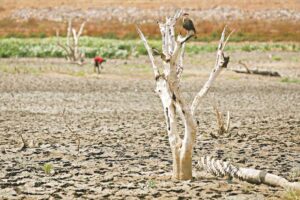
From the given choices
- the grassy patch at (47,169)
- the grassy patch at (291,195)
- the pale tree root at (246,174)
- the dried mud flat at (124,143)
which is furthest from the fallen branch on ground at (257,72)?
the grassy patch at (291,195)

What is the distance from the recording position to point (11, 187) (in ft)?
23.1

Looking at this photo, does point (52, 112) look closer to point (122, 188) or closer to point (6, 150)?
point (6, 150)

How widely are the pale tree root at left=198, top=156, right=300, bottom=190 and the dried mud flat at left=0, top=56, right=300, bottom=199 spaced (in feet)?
0.37

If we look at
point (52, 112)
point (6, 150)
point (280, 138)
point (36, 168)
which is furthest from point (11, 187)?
point (52, 112)

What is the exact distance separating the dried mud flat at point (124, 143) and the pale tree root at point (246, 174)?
0.11m

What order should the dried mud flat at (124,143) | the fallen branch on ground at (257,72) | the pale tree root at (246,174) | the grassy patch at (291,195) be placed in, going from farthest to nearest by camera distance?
the fallen branch on ground at (257,72)
the dried mud flat at (124,143)
the pale tree root at (246,174)
the grassy patch at (291,195)

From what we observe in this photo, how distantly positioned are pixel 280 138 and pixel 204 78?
14888mm

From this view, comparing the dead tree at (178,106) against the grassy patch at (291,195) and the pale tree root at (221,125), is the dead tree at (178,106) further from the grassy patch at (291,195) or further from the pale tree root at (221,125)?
the pale tree root at (221,125)

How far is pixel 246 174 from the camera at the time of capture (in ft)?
23.2

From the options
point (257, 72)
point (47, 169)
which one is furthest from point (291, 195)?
point (257, 72)

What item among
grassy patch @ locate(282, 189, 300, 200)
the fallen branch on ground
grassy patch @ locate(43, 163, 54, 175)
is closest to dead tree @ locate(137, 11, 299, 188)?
grassy patch @ locate(282, 189, 300, 200)

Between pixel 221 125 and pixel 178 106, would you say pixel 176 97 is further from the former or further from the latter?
pixel 221 125

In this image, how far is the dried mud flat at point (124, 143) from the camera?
22.6 ft

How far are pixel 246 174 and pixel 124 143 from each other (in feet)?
11.2
